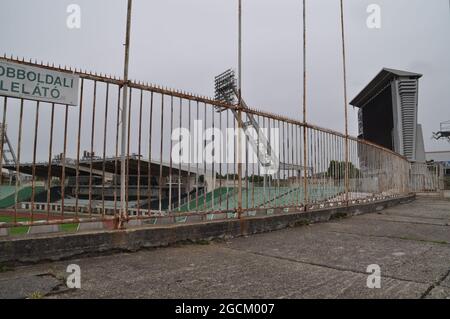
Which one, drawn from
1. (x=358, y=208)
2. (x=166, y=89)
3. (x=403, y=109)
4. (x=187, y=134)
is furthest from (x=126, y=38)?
(x=403, y=109)

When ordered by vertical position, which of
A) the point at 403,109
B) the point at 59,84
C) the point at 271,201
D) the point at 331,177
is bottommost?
the point at 271,201

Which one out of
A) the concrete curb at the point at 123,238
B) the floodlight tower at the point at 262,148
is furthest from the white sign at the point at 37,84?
the floodlight tower at the point at 262,148

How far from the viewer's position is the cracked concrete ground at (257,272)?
6.97 ft

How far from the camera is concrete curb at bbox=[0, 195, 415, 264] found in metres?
2.81

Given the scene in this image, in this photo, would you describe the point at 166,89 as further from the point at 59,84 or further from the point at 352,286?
the point at 352,286

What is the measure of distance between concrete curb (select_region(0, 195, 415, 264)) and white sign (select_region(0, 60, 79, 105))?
139 cm

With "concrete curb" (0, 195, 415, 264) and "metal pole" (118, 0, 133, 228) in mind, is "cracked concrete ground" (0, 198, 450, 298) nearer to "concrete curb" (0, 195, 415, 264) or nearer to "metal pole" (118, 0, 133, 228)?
"concrete curb" (0, 195, 415, 264)

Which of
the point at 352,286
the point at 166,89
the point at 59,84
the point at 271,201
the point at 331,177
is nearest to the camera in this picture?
the point at 352,286

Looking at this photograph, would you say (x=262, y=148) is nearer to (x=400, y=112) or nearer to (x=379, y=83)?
(x=400, y=112)

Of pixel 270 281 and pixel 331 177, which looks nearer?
pixel 270 281

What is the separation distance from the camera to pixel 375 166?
9.62 m

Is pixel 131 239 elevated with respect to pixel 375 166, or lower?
lower

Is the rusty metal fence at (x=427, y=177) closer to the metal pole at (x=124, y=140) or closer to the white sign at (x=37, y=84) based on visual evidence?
the metal pole at (x=124, y=140)

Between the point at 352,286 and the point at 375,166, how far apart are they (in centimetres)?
833
